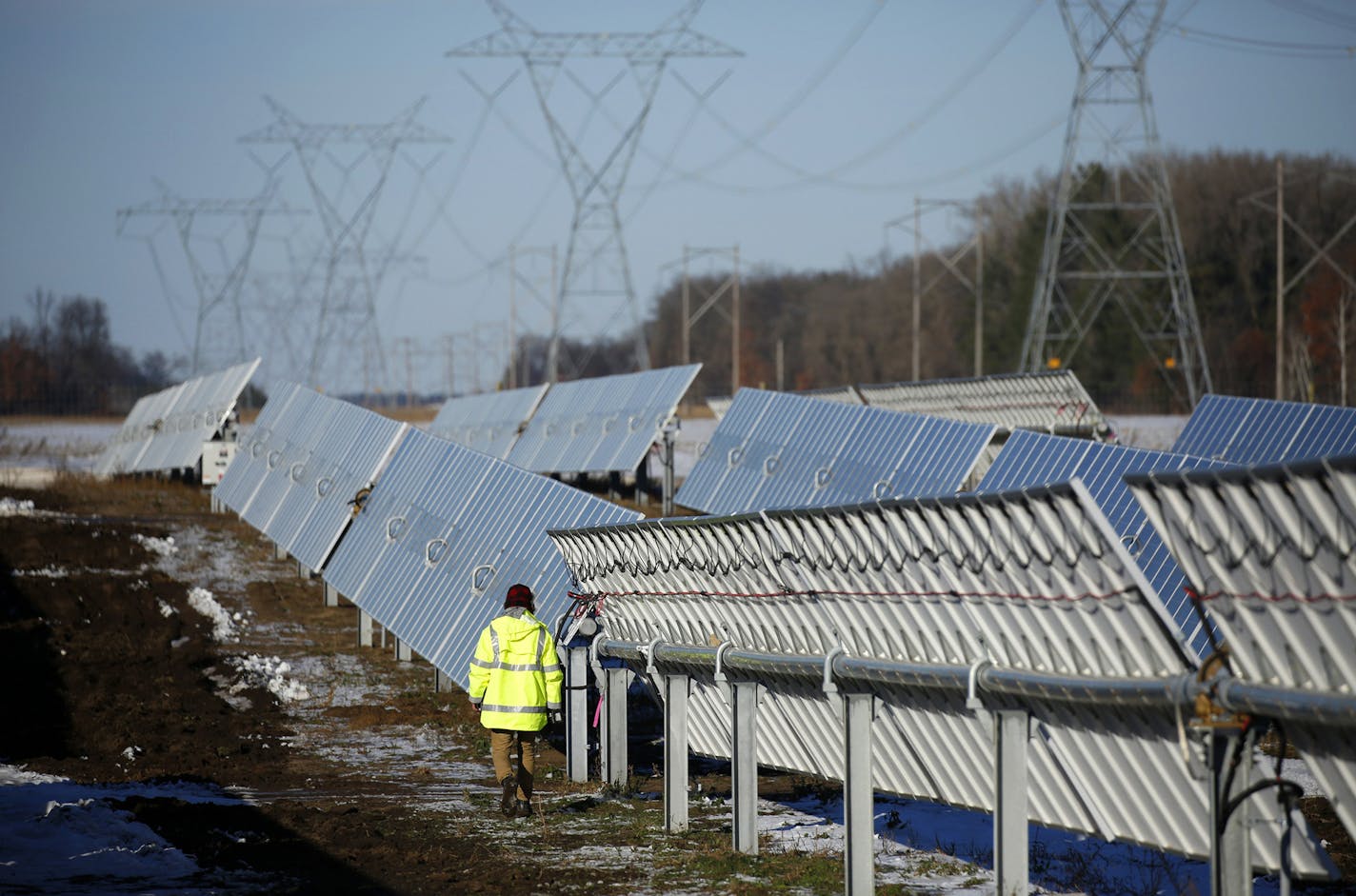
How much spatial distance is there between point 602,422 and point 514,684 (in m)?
22.5

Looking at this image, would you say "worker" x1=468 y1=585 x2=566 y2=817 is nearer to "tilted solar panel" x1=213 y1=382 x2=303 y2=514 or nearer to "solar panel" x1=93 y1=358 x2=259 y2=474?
"tilted solar panel" x1=213 y1=382 x2=303 y2=514

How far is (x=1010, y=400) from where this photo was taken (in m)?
41.1

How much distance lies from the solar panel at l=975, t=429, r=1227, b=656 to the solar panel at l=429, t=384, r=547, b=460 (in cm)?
1979

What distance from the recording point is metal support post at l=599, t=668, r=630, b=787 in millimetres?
11180

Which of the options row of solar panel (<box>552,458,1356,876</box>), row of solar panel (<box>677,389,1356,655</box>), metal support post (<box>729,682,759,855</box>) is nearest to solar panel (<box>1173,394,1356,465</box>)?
row of solar panel (<box>677,389,1356,655</box>)

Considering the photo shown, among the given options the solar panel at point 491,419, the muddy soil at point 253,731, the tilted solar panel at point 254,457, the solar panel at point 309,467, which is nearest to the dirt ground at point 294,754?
the muddy soil at point 253,731

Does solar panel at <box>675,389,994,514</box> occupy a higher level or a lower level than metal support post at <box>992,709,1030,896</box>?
higher

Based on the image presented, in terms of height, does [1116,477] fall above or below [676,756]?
above

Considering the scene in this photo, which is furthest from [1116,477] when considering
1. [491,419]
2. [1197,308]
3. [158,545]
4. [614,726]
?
[1197,308]

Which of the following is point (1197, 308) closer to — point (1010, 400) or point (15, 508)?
point (1010, 400)

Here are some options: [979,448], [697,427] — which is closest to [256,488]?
[979,448]

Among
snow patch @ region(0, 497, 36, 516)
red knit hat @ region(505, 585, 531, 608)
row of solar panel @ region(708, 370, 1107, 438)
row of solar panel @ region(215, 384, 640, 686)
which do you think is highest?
row of solar panel @ region(708, 370, 1107, 438)

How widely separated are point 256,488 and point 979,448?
11910 mm

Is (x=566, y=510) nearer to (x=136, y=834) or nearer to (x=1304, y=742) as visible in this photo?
(x=136, y=834)
